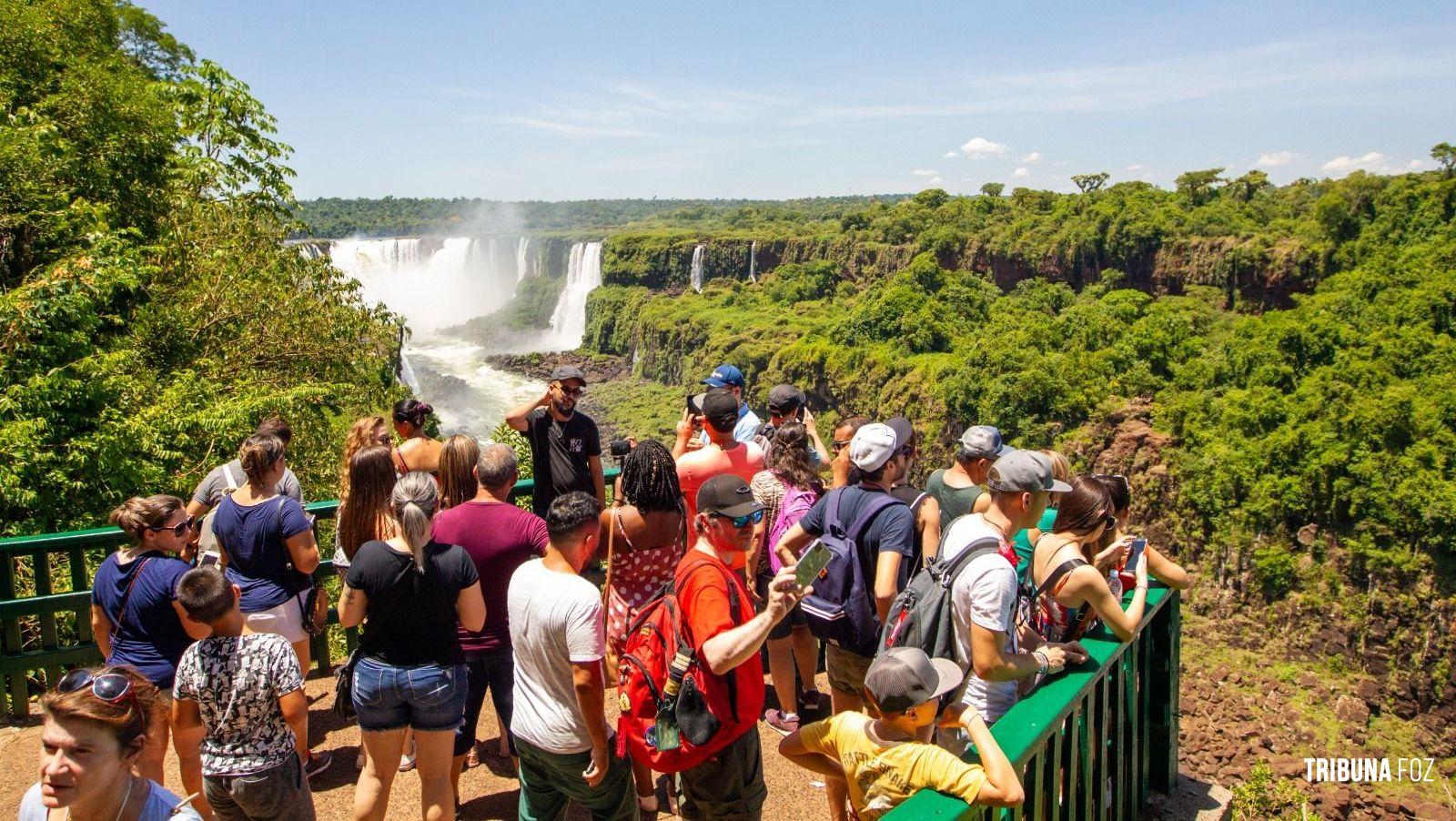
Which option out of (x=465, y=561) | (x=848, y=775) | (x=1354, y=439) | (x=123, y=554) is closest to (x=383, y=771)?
(x=465, y=561)

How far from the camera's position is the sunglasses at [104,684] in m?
2.35

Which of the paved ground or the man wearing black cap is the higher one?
the man wearing black cap

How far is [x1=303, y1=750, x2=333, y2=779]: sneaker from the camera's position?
4.75 m

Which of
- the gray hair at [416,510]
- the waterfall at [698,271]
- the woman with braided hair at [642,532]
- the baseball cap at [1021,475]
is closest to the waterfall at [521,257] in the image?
the waterfall at [698,271]

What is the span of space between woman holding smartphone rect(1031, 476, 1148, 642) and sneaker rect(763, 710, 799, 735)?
1.85m

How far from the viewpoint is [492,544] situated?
403cm

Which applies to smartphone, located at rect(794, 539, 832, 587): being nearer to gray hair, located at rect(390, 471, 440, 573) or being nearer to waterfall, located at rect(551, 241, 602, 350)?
gray hair, located at rect(390, 471, 440, 573)

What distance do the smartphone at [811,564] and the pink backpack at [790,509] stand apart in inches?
69.6

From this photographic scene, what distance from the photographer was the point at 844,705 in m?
4.33

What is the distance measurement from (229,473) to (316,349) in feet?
38.2

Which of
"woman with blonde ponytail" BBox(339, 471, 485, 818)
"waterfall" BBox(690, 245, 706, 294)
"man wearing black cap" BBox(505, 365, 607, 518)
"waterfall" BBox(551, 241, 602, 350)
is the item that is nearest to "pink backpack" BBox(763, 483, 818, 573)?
"man wearing black cap" BBox(505, 365, 607, 518)

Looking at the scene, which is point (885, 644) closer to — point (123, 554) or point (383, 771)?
point (383, 771)

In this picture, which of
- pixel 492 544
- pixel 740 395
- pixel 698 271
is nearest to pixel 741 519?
pixel 492 544

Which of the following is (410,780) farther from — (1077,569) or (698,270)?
(698,270)
